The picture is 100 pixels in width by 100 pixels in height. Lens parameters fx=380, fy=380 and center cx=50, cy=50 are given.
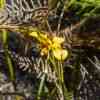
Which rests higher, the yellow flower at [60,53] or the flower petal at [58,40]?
the flower petal at [58,40]

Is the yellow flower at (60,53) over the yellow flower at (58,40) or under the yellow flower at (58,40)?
under

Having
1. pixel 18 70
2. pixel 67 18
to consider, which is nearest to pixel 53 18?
pixel 67 18

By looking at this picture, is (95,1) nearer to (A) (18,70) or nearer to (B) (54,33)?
Result: (B) (54,33)

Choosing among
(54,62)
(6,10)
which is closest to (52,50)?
(54,62)

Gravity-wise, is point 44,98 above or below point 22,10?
below

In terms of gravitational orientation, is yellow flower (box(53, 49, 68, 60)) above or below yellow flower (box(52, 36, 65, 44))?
below

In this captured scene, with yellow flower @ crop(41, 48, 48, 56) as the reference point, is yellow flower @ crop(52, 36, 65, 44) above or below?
above

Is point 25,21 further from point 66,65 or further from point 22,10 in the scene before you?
point 66,65

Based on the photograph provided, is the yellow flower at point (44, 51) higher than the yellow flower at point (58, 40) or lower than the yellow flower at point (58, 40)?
lower

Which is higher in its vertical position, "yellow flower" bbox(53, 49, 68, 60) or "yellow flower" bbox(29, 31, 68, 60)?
"yellow flower" bbox(29, 31, 68, 60)

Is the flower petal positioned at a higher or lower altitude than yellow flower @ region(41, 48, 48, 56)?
higher
